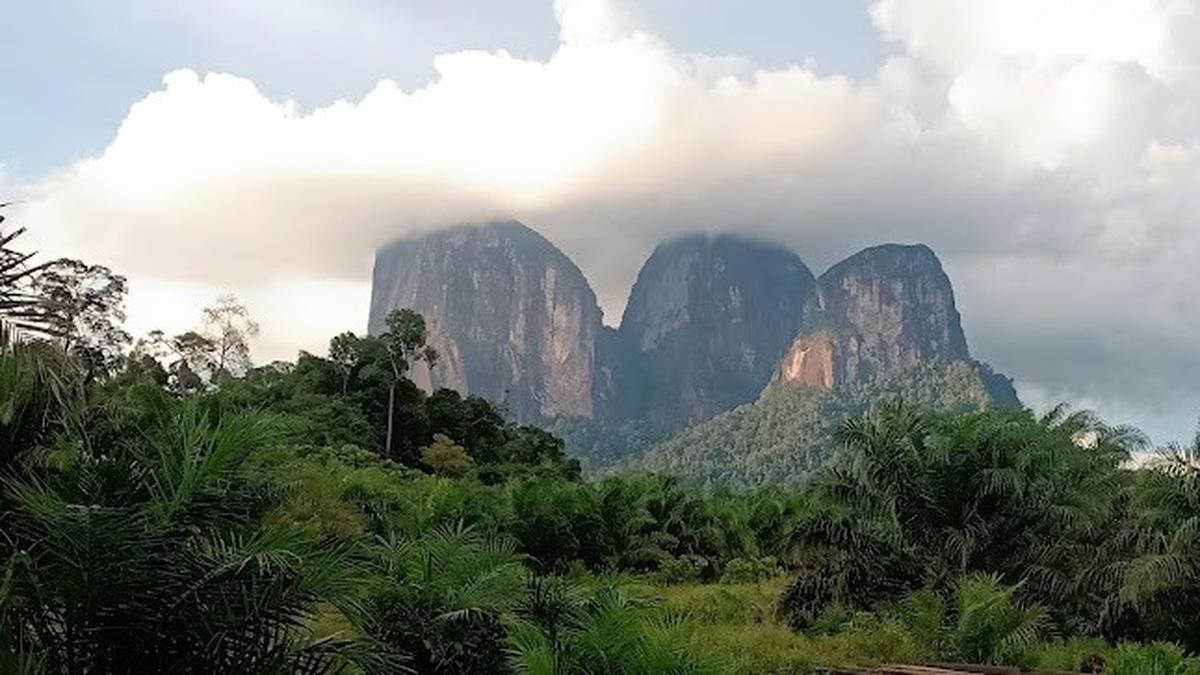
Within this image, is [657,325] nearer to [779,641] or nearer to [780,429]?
[780,429]

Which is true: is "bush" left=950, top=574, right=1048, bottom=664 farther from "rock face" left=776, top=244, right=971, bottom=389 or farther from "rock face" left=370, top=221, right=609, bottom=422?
"rock face" left=370, top=221, right=609, bottom=422

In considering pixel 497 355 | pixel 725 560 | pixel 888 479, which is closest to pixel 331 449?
pixel 725 560

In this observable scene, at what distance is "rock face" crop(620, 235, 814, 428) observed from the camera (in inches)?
5017

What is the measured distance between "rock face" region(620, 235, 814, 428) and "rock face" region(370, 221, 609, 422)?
23.0 feet

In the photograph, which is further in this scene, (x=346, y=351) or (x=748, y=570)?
(x=346, y=351)

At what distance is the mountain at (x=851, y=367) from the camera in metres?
70.1

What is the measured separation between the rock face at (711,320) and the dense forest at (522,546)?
93.2 metres

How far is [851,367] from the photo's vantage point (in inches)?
3996

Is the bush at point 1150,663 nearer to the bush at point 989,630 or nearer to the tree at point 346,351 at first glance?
the bush at point 989,630

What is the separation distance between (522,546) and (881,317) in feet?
296

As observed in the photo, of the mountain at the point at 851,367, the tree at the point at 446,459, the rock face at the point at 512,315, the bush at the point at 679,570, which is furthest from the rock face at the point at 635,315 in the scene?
the bush at the point at 679,570

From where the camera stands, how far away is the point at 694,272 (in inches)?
5192

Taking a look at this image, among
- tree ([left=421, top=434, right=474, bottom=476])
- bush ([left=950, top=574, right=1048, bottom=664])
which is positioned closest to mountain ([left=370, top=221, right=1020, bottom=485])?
tree ([left=421, top=434, right=474, bottom=476])

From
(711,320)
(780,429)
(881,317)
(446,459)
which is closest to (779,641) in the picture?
(446,459)
